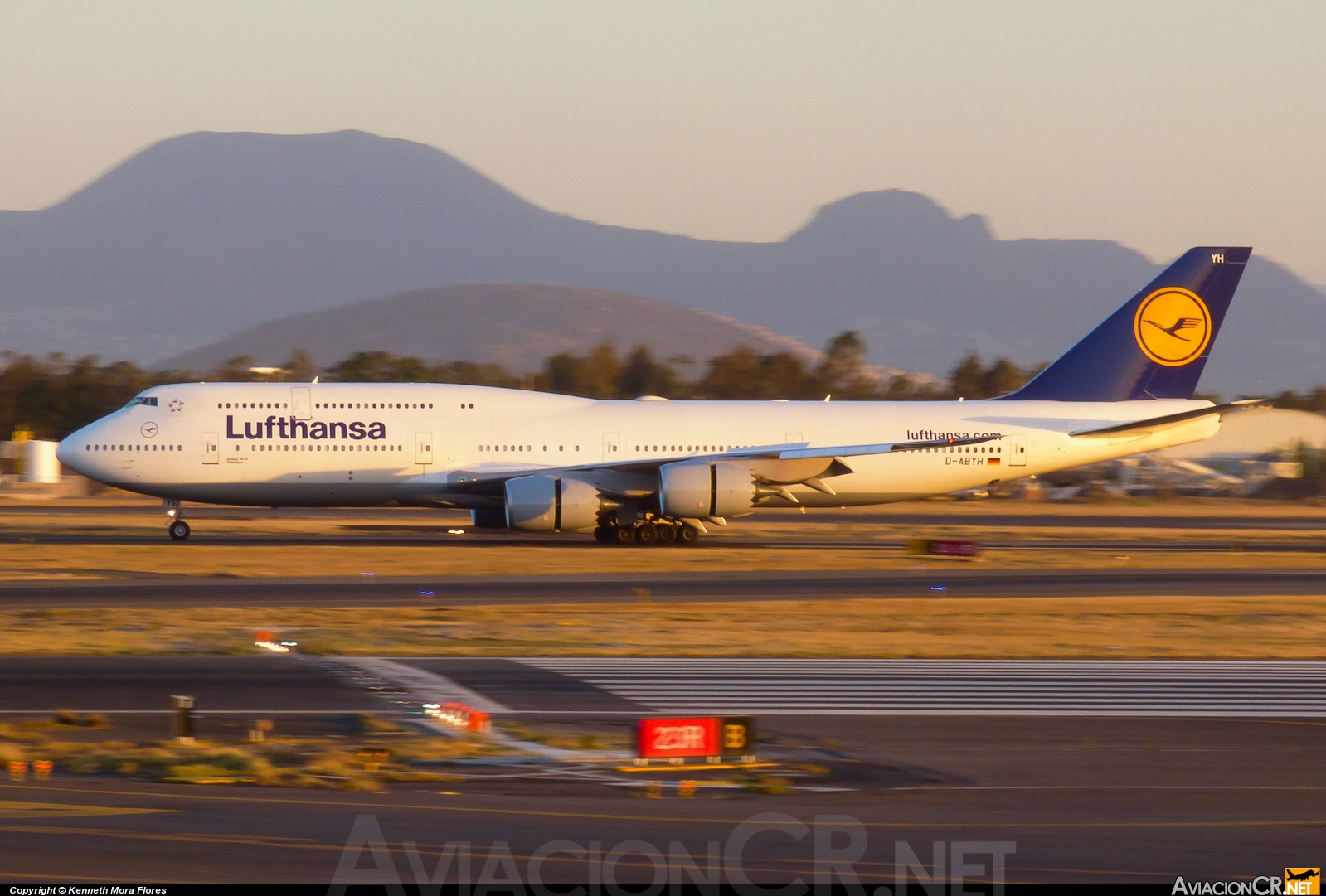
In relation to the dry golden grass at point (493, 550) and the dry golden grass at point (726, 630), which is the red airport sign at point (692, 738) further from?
the dry golden grass at point (493, 550)

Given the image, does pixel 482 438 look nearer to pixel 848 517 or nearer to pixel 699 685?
pixel 848 517

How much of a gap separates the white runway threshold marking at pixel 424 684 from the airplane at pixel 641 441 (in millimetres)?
16972

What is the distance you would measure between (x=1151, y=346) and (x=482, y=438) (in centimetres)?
2046

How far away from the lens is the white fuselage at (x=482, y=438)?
3509cm

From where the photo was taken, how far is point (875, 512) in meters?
55.0

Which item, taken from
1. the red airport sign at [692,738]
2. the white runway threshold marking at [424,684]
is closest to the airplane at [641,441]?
the white runway threshold marking at [424,684]

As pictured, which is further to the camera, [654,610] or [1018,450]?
[1018,450]

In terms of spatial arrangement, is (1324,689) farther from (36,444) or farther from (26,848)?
(36,444)

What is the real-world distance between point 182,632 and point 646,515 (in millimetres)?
18378

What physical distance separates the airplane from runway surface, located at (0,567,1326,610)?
22.8 feet

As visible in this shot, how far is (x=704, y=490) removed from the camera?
1368 inches

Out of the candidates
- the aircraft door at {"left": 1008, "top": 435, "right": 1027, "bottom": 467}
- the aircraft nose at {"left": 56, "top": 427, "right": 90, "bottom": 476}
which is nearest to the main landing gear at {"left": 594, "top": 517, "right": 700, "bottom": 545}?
the aircraft door at {"left": 1008, "top": 435, "right": 1027, "bottom": 467}

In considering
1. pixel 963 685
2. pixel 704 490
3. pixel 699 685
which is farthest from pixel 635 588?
pixel 963 685

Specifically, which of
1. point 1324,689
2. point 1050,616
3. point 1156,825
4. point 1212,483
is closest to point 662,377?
point 1212,483
